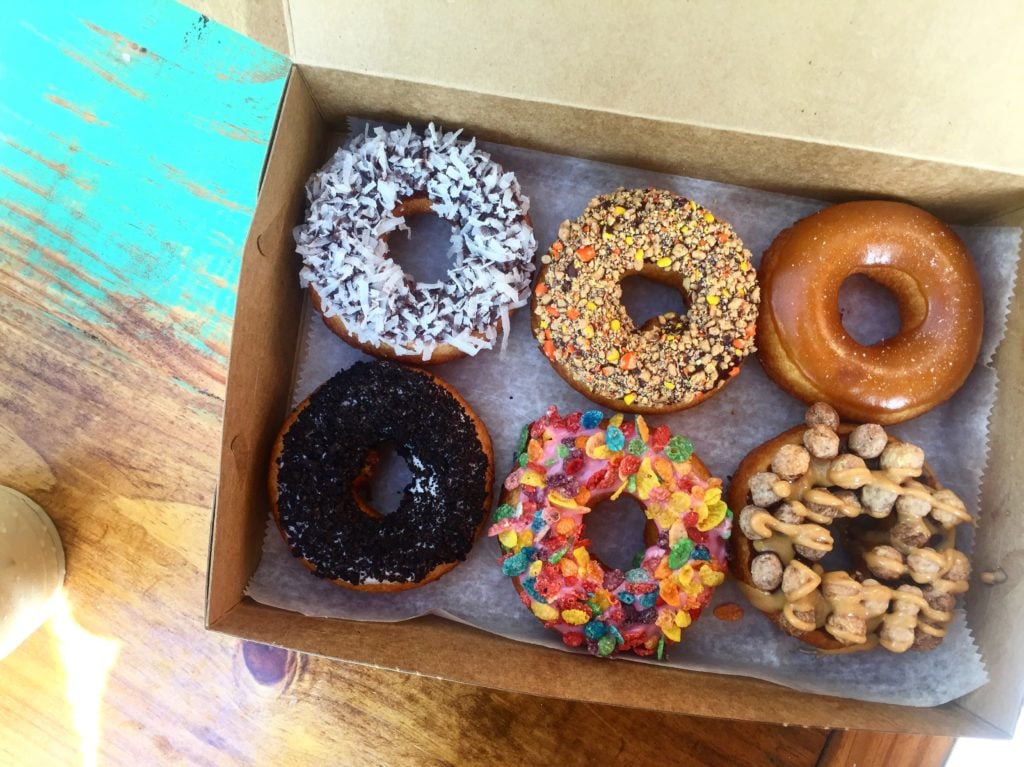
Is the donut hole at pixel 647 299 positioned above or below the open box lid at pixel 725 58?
below

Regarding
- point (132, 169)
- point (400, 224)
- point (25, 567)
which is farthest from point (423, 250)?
point (25, 567)

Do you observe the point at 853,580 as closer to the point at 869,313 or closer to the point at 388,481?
the point at 869,313

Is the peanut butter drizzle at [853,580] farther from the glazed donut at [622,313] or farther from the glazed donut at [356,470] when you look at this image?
the glazed donut at [356,470]

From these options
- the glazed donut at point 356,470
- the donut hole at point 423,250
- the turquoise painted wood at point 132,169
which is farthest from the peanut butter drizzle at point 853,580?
the turquoise painted wood at point 132,169

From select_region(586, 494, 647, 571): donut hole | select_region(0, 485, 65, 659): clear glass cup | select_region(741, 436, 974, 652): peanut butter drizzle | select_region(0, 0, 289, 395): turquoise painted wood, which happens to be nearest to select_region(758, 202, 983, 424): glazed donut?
select_region(741, 436, 974, 652): peanut butter drizzle

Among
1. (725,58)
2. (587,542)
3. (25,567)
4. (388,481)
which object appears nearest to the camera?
(725,58)

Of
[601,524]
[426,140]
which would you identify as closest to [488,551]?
[601,524]

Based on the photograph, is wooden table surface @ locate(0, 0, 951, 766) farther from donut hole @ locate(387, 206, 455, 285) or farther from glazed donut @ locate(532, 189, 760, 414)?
glazed donut @ locate(532, 189, 760, 414)
